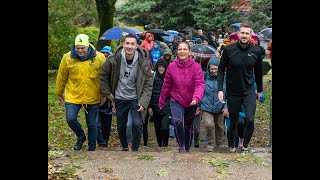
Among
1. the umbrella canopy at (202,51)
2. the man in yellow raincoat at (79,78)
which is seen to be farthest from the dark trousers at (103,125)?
the umbrella canopy at (202,51)

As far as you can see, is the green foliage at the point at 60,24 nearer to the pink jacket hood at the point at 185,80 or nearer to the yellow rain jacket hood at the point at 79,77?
the yellow rain jacket hood at the point at 79,77

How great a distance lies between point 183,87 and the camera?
7852 millimetres

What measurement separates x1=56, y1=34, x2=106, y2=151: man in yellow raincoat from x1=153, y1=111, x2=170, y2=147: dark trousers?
146 cm

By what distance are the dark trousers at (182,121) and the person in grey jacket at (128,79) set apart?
18.7 inches

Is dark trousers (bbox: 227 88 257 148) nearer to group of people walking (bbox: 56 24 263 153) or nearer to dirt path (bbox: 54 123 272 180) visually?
group of people walking (bbox: 56 24 263 153)

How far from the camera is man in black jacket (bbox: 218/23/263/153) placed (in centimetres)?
744

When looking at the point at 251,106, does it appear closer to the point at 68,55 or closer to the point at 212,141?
the point at 212,141

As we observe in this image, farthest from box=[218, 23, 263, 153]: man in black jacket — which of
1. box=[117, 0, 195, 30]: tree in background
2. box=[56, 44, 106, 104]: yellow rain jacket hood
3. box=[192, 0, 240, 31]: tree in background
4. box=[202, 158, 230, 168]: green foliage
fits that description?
box=[117, 0, 195, 30]: tree in background

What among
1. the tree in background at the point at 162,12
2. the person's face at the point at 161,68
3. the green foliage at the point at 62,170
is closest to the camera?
the green foliage at the point at 62,170

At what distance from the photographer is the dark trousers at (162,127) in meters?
8.96

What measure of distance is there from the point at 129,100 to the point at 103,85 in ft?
1.61

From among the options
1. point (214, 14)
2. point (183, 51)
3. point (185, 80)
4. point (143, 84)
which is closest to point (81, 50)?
point (143, 84)
